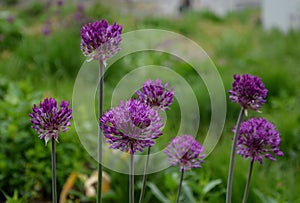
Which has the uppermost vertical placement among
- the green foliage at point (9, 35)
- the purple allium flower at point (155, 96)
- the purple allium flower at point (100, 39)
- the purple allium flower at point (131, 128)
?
the green foliage at point (9, 35)

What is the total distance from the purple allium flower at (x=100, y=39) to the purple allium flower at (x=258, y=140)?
470mm

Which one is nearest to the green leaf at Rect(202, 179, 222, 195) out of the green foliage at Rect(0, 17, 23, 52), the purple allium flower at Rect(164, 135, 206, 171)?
the purple allium flower at Rect(164, 135, 206, 171)

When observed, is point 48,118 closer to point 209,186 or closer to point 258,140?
point 258,140

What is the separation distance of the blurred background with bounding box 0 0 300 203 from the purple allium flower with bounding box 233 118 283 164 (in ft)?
2.35


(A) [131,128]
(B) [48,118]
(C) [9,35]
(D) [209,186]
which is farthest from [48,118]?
(C) [9,35]

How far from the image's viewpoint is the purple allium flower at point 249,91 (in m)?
1.07

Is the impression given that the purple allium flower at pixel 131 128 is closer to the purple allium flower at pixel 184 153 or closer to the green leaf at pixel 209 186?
the purple allium flower at pixel 184 153

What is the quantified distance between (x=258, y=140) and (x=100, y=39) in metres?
0.55

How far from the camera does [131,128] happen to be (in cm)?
92

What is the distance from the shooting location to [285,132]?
303 cm

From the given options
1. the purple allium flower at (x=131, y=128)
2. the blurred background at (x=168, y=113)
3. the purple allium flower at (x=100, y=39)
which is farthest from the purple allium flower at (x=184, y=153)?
the blurred background at (x=168, y=113)

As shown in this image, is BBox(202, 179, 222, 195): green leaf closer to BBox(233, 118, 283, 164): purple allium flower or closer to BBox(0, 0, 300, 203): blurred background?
BBox(0, 0, 300, 203): blurred background

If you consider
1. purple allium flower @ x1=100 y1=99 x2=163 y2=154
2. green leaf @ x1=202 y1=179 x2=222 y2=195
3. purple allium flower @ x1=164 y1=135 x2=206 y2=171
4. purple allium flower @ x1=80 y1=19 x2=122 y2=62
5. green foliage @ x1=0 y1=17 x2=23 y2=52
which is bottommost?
green leaf @ x1=202 y1=179 x2=222 y2=195

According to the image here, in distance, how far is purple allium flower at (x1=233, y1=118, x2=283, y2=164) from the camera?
1.13 metres
